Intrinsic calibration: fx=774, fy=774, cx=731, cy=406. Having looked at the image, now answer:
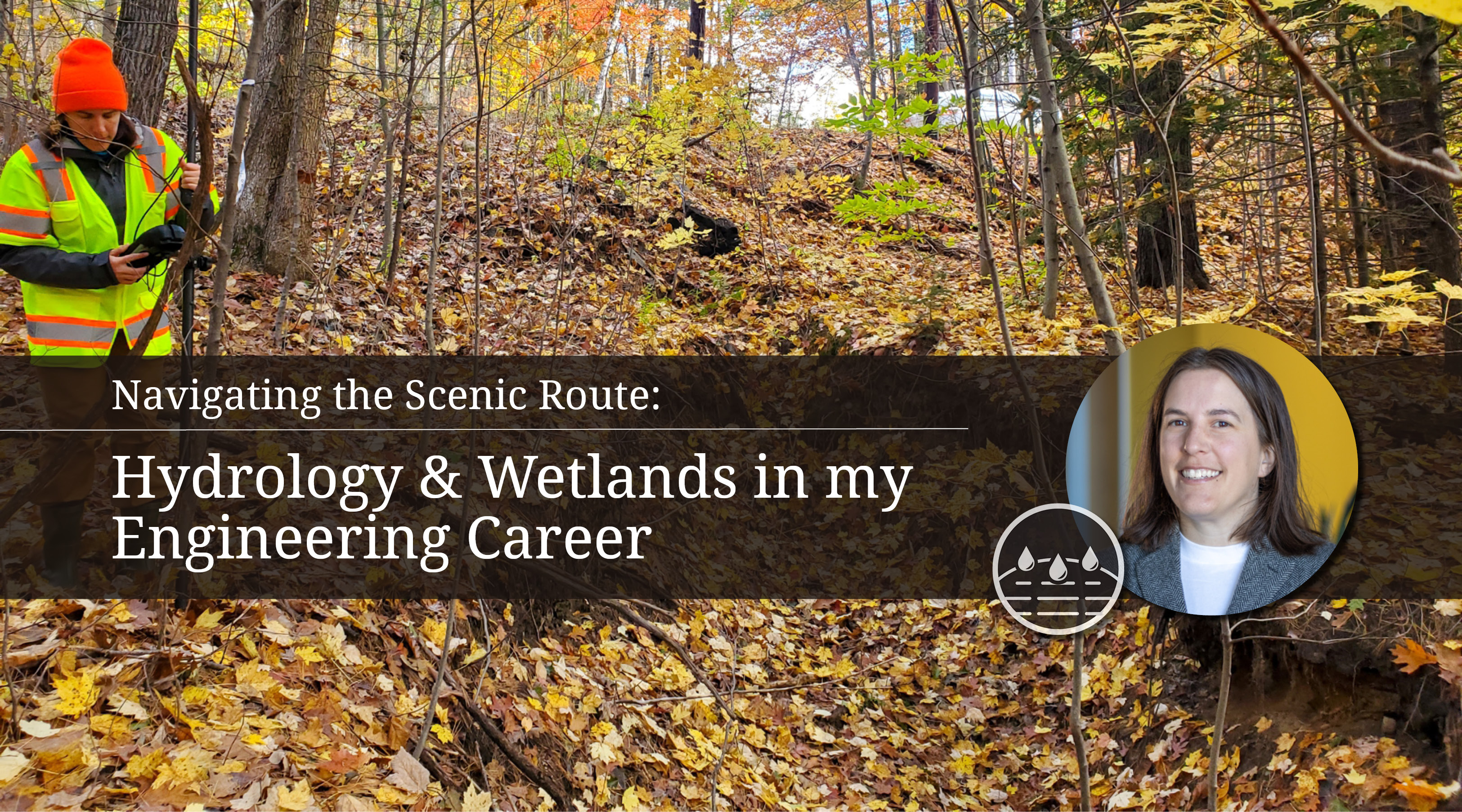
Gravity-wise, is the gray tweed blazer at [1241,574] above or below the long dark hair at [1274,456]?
below

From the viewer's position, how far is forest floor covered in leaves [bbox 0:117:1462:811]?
8.53 ft

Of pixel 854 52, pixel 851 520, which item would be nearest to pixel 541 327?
pixel 851 520

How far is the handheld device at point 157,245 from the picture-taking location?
267cm

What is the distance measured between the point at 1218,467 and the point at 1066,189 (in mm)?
2686

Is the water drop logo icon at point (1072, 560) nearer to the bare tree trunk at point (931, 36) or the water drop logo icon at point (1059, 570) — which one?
the water drop logo icon at point (1059, 570)

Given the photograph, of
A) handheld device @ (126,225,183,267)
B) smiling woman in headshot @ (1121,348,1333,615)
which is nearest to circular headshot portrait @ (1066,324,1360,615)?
smiling woman in headshot @ (1121,348,1333,615)

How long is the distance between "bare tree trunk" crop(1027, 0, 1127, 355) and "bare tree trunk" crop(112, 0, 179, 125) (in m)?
5.70

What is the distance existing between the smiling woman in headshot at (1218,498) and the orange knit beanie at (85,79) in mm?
3478

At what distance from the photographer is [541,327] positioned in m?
6.91

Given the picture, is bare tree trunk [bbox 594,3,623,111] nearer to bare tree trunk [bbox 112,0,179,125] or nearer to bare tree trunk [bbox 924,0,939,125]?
bare tree trunk [bbox 112,0,179,125]

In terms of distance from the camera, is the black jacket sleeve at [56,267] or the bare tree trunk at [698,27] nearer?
the black jacket sleeve at [56,267]

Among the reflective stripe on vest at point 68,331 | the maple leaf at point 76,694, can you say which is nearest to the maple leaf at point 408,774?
the maple leaf at point 76,694

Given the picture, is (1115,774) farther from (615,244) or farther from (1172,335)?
(615,244)

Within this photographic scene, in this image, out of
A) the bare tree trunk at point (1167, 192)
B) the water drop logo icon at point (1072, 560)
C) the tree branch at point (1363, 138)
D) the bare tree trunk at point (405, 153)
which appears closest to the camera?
the tree branch at point (1363, 138)
